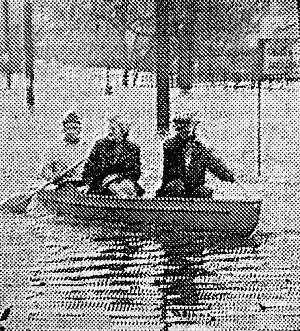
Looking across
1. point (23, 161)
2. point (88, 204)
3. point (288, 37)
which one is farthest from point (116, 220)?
point (288, 37)

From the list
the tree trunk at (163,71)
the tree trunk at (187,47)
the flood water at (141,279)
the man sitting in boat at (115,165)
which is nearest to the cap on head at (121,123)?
the man sitting in boat at (115,165)

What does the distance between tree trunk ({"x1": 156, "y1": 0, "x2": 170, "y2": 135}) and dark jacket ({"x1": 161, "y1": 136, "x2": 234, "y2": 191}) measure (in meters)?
0.07

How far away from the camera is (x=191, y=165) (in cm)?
163

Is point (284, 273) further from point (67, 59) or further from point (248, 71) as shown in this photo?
point (67, 59)

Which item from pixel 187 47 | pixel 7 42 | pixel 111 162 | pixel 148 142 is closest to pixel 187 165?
pixel 148 142

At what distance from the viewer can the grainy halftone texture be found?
60.1 inches

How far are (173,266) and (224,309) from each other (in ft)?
0.75

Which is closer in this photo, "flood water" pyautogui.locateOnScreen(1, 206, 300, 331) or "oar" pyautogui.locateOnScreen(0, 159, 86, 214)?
"flood water" pyautogui.locateOnScreen(1, 206, 300, 331)

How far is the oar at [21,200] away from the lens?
1.57 meters

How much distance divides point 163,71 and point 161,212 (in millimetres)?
473

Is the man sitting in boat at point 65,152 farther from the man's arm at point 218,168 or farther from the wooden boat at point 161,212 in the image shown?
the man's arm at point 218,168

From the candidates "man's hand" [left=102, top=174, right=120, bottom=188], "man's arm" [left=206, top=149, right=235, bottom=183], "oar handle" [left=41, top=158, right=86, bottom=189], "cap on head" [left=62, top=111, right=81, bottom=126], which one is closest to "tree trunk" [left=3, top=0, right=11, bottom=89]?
"cap on head" [left=62, top=111, right=81, bottom=126]

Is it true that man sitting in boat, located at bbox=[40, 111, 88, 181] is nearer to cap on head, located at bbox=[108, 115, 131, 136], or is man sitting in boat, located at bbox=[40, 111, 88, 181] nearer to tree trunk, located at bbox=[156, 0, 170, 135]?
cap on head, located at bbox=[108, 115, 131, 136]

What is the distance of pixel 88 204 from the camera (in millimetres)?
1625
